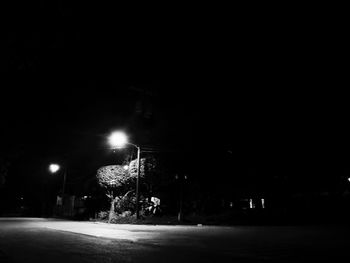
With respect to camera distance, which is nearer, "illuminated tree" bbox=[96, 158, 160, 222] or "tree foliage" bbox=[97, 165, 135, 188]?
"illuminated tree" bbox=[96, 158, 160, 222]

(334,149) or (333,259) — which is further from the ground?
(334,149)

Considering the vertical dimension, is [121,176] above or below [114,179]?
above

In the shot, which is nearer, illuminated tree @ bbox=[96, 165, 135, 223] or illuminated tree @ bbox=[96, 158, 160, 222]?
illuminated tree @ bbox=[96, 158, 160, 222]

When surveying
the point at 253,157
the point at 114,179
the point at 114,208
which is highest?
the point at 253,157

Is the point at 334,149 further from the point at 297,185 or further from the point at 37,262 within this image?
the point at 37,262

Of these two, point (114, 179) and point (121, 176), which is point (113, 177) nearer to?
point (114, 179)

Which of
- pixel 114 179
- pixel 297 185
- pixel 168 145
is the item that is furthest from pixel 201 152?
pixel 297 185

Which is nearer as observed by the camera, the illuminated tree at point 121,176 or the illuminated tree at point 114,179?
the illuminated tree at point 121,176

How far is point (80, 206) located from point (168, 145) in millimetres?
16914

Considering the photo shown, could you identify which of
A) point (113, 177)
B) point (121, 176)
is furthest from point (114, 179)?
point (121, 176)

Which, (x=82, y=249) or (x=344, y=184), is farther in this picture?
(x=344, y=184)

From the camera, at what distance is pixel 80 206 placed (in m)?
41.4

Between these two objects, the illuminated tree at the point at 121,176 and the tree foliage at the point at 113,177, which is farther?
the tree foliage at the point at 113,177

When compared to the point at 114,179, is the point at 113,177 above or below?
above
